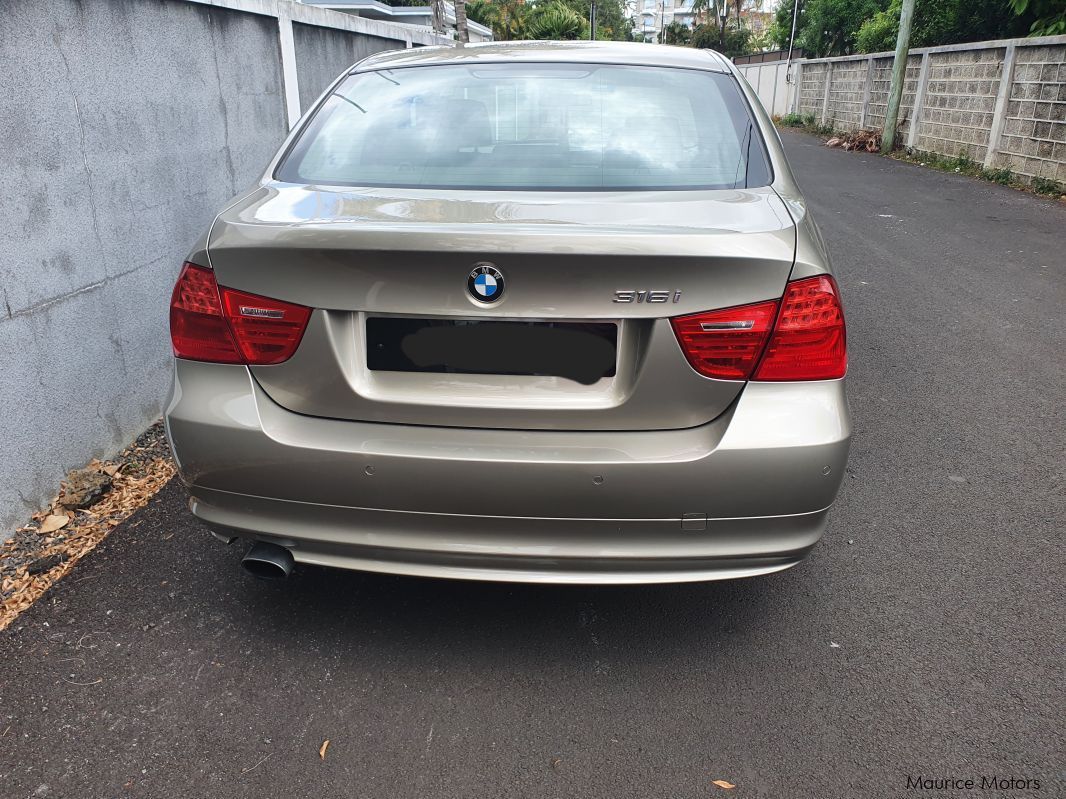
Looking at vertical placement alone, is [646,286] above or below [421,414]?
above

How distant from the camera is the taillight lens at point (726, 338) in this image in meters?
2.09

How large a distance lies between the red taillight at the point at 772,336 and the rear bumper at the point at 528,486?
6 centimetres

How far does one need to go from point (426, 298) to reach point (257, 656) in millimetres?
1239

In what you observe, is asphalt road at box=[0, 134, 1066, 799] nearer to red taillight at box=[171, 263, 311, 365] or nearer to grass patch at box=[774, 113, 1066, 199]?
red taillight at box=[171, 263, 311, 365]

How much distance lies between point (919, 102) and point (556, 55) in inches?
667

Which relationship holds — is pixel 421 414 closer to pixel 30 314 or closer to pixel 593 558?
pixel 593 558

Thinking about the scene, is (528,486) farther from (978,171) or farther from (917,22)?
(917,22)

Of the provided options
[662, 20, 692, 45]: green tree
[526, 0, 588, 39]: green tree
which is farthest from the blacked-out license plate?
[662, 20, 692, 45]: green tree

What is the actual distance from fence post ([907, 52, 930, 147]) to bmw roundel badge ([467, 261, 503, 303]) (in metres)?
17.9

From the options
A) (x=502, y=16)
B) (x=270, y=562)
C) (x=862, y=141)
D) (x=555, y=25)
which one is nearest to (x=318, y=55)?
(x=270, y=562)

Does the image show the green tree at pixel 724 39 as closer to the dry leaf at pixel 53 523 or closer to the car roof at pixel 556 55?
the car roof at pixel 556 55

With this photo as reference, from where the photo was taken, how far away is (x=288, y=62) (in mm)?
5902

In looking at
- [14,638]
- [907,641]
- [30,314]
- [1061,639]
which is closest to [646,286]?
[907,641]

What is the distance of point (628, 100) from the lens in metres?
2.87
